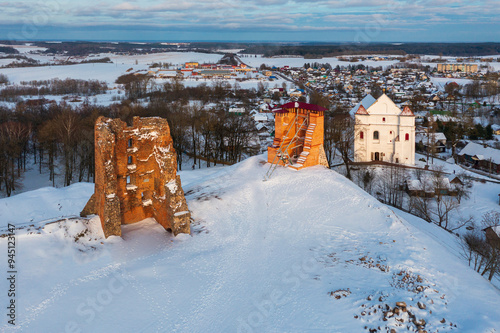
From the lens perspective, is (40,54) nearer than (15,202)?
No

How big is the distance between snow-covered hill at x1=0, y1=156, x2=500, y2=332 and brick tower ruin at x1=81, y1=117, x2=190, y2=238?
0.66 meters

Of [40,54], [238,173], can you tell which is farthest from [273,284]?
[40,54]

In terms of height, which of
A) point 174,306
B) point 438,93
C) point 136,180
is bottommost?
point 174,306

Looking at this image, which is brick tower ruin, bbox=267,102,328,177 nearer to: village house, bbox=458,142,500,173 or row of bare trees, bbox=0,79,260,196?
row of bare trees, bbox=0,79,260,196

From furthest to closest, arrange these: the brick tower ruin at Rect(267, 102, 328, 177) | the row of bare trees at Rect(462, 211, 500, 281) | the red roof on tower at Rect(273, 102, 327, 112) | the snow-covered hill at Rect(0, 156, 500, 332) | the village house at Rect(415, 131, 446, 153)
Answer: the village house at Rect(415, 131, 446, 153), the red roof on tower at Rect(273, 102, 327, 112), the brick tower ruin at Rect(267, 102, 328, 177), the row of bare trees at Rect(462, 211, 500, 281), the snow-covered hill at Rect(0, 156, 500, 332)

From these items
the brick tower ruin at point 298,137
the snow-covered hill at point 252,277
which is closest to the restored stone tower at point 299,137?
the brick tower ruin at point 298,137

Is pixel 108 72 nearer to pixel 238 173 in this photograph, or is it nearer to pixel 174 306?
pixel 238 173

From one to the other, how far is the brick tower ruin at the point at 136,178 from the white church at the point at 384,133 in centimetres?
2857

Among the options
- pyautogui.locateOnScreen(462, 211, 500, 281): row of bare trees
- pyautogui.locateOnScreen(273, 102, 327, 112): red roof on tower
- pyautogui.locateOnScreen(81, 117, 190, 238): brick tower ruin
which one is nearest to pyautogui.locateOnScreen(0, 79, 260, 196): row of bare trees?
pyautogui.locateOnScreen(273, 102, 327, 112): red roof on tower

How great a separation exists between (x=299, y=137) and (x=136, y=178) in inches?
531

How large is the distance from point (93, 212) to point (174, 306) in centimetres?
782

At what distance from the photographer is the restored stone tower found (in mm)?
26250

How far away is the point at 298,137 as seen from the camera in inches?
1102

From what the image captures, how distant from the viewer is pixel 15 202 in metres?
23.4
